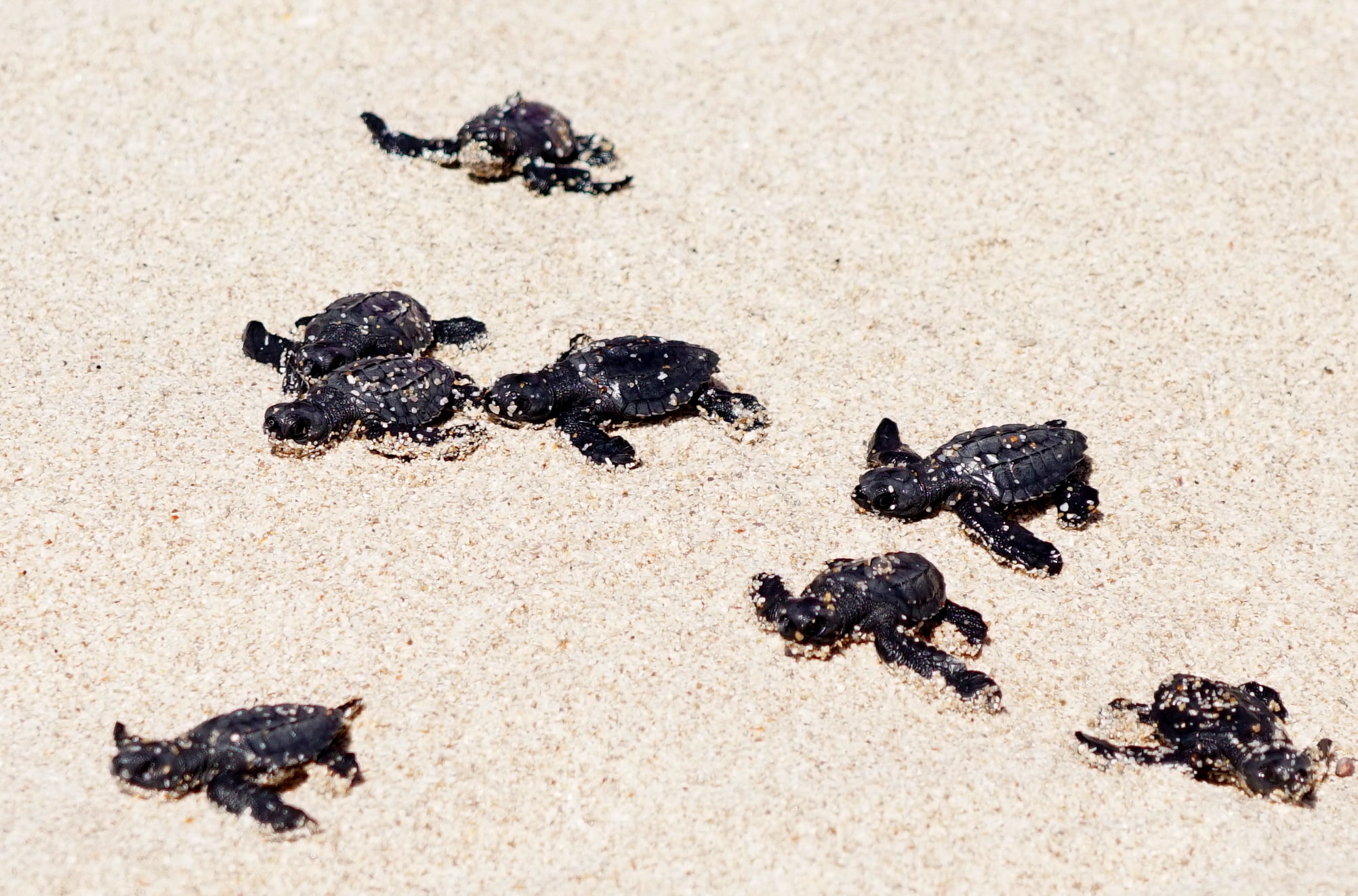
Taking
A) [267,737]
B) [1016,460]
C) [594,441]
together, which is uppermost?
[1016,460]

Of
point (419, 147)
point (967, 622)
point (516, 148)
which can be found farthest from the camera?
point (419, 147)

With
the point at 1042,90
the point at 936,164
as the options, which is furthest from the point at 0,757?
the point at 1042,90

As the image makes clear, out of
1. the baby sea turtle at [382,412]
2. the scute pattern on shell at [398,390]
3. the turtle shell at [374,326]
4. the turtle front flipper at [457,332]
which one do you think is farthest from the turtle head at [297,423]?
the turtle front flipper at [457,332]

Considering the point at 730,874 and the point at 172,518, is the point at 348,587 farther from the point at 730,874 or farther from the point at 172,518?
the point at 730,874

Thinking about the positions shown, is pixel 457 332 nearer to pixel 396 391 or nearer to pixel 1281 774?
pixel 396 391

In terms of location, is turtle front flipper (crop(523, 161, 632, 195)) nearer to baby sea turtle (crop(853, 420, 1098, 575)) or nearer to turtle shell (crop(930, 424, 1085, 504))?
baby sea turtle (crop(853, 420, 1098, 575))

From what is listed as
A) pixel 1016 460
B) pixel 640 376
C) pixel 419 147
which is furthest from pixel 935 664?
pixel 419 147
